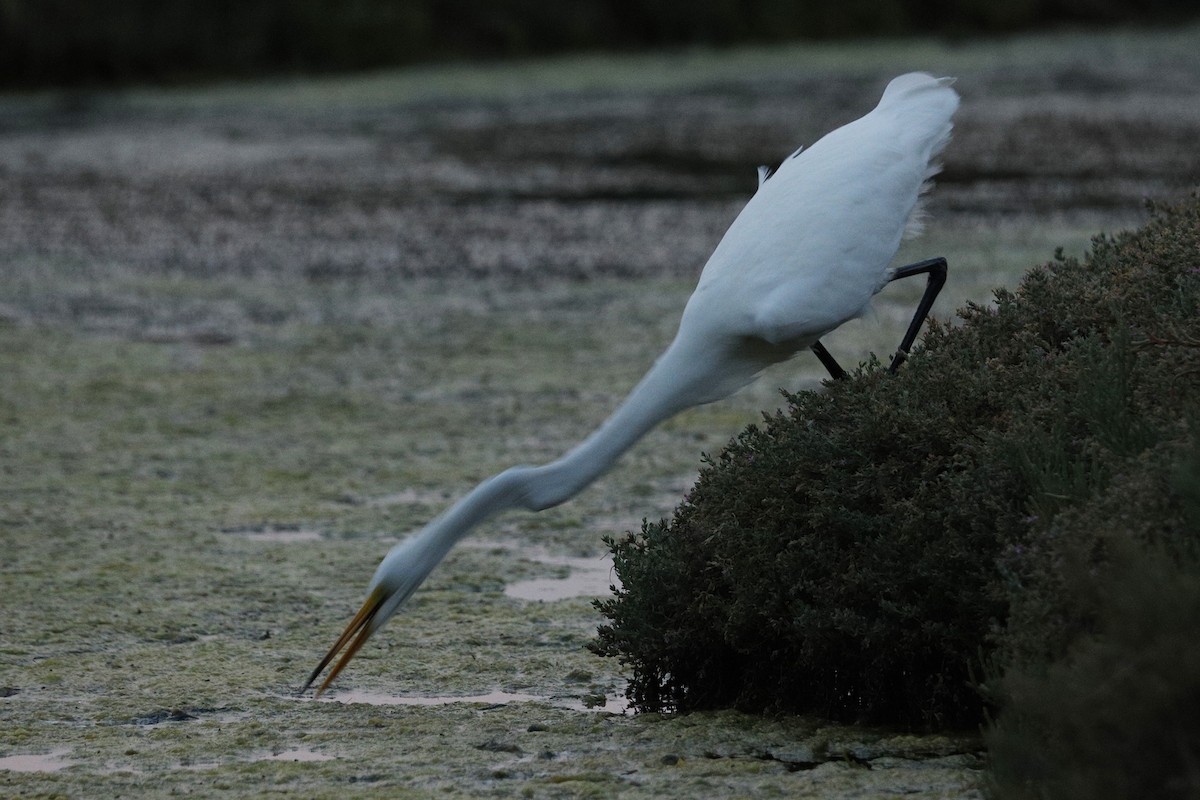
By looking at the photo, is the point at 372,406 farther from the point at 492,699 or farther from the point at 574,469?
the point at 574,469

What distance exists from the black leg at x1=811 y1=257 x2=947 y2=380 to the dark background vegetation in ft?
61.2

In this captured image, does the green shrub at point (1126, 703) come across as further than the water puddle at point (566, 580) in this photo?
No

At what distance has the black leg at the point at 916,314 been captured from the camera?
13.3 feet

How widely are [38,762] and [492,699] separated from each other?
3.20 feet

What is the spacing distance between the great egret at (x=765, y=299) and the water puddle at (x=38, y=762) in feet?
1.76

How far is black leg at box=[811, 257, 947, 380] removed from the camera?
404 cm

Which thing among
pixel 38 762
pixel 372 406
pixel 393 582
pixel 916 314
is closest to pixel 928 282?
pixel 916 314

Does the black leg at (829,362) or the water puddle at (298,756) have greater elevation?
the black leg at (829,362)

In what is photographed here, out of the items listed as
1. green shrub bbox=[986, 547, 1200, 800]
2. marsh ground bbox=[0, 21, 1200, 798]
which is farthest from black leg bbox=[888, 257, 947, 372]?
green shrub bbox=[986, 547, 1200, 800]

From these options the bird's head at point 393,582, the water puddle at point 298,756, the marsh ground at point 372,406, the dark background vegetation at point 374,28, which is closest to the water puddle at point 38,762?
the marsh ground at point 372,406

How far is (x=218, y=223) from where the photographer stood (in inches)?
500

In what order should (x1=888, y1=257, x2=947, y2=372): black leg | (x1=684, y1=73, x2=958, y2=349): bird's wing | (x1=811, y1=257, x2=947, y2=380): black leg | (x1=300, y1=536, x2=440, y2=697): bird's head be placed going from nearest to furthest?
(x1=300, y1=536, x2=440, y2=697): bird's head → (x1=684, y1=73, x2=958, y2=349): bird's wing → (x1=811, y1=257, x2=947, y2=380): black leg → (x1=888, y1=257, x2=947, y2=372): black leg

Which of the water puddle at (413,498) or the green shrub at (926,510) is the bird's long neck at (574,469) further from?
the water puddle at (413,498)

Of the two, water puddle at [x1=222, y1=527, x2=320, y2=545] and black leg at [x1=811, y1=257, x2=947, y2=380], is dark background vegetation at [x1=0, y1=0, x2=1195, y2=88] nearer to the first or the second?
water puddle at [x1=222, y1=527, x2=320, y2=545]
